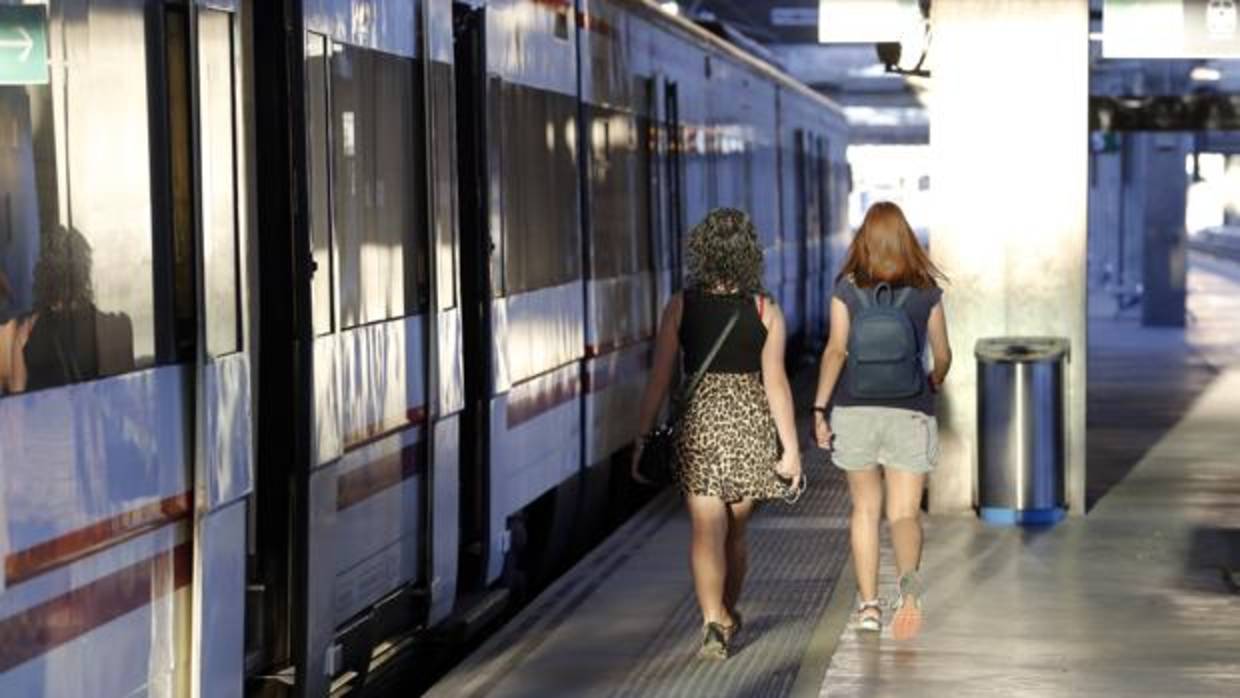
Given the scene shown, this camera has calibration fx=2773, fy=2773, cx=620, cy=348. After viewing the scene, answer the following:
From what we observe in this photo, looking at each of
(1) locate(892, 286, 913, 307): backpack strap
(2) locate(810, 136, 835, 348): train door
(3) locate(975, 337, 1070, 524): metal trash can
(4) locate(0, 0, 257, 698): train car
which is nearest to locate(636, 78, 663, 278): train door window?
(3) locate(975, 337, 1070, 524): metal trash can

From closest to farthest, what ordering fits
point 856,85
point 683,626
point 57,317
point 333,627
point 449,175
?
1. point 57,317
2. point 333,627
3. point 449,175
4. point 683,626
5. point 856,85

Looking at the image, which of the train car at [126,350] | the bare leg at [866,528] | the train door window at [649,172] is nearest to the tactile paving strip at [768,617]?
the bare leg at [866,528]

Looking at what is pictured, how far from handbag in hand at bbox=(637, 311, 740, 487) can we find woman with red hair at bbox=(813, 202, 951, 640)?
647 millimetres

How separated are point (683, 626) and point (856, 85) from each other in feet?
135

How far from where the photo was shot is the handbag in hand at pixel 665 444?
33.6 ft

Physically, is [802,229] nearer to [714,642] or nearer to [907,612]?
[907,612]

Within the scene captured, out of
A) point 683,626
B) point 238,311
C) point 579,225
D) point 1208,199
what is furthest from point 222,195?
point 1208,199

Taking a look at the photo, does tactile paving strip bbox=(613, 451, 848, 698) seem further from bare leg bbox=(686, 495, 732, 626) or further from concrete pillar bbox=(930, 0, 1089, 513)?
concrete pillar bbox=(930, 0, 1089, 513)

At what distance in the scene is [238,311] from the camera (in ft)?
24.6

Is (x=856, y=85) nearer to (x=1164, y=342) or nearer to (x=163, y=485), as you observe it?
(x=1164, y=342)

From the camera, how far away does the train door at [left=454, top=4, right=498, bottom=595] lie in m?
11.2

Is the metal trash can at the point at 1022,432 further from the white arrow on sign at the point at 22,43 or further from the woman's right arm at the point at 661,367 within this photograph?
the white arrow on sign at the point at 22,43

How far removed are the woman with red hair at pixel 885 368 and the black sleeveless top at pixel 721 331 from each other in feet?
1.90

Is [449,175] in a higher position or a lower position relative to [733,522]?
higher
